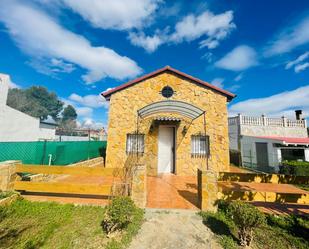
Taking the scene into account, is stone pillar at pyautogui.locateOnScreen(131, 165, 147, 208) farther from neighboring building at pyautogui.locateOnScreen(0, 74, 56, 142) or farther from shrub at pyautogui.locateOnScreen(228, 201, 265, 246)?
neighboring building at pyautogui.locateOnScreen(0, 74, 56, 142)

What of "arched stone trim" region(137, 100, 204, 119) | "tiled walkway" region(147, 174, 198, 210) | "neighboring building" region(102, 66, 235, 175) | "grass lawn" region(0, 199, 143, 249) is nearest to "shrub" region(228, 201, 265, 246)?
"tiled walkway" region(147, 174, 198, 210)

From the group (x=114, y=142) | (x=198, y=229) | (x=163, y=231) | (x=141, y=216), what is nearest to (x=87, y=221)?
(x=141, y=216)

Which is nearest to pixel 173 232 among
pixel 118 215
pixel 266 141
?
pixel 118 215

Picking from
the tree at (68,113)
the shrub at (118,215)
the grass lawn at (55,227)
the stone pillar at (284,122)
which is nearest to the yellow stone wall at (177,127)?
the grass lawn at (55,227)

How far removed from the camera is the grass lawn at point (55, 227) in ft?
11.0

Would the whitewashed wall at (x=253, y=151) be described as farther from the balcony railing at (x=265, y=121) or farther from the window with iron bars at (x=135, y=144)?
the window with iron bars at (x=135, y=144)

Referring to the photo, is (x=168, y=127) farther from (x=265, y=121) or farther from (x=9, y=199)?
(x=265, y=121)

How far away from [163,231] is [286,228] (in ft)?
10.4

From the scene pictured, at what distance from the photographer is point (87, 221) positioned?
13.6 ft

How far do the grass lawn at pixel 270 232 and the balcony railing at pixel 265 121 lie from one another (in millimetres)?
12376

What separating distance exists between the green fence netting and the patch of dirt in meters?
6.05

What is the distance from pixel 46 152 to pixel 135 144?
4.63 m

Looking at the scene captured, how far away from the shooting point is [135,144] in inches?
389

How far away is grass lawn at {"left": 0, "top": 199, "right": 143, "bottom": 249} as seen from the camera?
3348mm
